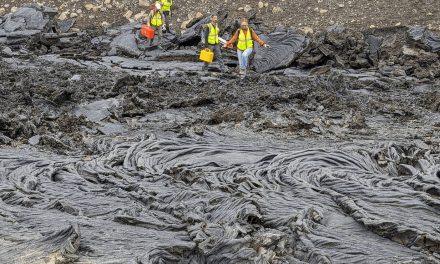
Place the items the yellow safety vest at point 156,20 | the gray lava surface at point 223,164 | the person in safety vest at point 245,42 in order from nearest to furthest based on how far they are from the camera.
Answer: the gray lava surface at point 223,164 → the person in safety vest at point 245,42 → the yellow safety vest at point 156,20

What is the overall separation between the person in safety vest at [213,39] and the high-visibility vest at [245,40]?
2.23 feet

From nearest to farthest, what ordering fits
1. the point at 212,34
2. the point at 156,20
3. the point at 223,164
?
the point at 223,164, the point at 212,34, the point at 156,20

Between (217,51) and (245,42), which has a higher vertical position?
(245,42)

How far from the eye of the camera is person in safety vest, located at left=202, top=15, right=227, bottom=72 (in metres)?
15.0

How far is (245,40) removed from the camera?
48.5 feet

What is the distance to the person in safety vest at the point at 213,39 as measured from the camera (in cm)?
1502

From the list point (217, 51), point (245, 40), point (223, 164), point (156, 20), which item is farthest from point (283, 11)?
point (223, 164)

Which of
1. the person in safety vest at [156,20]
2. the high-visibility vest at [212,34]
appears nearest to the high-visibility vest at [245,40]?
the high-visibility vest at [212,34]

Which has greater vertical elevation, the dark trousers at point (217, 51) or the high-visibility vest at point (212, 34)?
the high-visibility vest at point (212, 34)

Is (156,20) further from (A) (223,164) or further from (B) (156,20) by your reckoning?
(A) (223,164)

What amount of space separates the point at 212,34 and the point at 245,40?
0.89 m

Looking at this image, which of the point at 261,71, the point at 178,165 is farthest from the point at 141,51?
the point at 178,165

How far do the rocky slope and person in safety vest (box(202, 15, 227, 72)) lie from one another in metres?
6.85

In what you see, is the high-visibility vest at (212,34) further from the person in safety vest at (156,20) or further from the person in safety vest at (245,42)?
the person in safety vest at (156,20)
